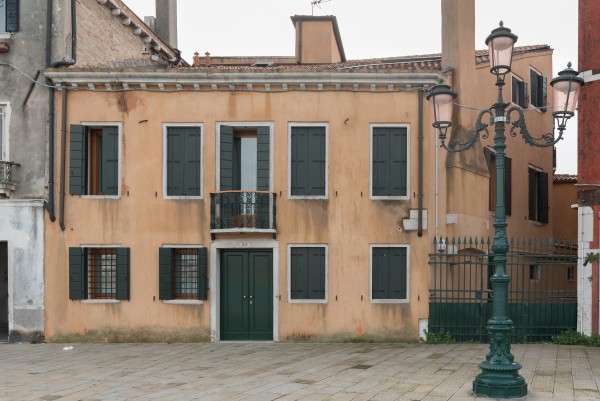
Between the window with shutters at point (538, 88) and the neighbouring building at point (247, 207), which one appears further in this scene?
the window with shutters at point (538, 88)

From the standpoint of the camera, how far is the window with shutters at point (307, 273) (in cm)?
1547

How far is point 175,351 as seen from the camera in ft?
46.5

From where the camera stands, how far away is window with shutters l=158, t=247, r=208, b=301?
50.5ft

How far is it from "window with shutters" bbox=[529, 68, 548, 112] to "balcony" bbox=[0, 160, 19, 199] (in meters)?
15.2

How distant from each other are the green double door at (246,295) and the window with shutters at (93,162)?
322cm

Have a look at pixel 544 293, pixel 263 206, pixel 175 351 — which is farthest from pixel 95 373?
pixel 544 293

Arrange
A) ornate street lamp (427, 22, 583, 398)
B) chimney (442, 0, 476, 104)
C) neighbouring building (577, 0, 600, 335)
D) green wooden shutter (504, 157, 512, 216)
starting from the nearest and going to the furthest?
ornate street lamp (427, 22, 583, 398), neighbouring building (577, 0, 600, 335), chimney (442, 0, 476, 104), green wooden shutter (504, 157, 512, 216)

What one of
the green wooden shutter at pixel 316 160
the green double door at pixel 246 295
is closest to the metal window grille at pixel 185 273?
the green double door at pixel 246 295

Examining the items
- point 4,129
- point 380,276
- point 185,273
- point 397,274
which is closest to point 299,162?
point 380,276

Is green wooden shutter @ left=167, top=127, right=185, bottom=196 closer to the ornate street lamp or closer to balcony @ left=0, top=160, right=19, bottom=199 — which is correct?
balcony @ left=0, top=160, right=19, bottom=199

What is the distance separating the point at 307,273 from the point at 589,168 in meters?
6.85

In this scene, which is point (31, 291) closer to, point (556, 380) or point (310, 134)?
point (310, 134)

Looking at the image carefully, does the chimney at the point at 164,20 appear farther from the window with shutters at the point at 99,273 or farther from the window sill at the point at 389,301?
the window sill at the point at 389,301

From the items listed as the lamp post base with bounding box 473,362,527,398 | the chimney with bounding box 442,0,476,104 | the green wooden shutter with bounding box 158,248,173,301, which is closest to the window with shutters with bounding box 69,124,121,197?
the green wooden shutter with bounding box 158,248,173,301
